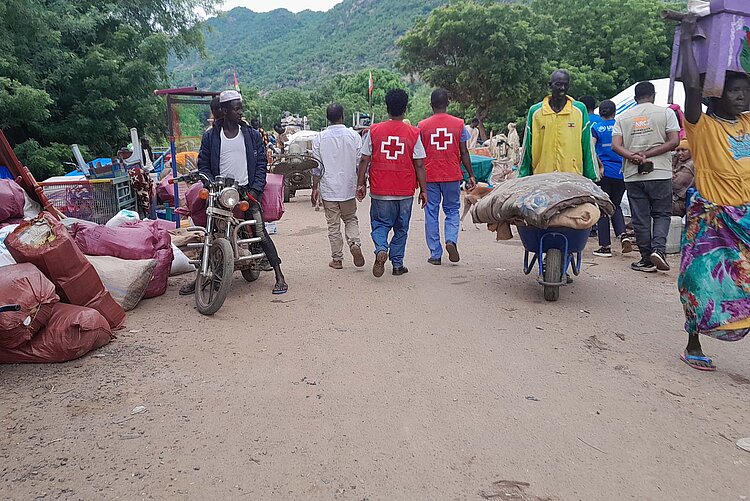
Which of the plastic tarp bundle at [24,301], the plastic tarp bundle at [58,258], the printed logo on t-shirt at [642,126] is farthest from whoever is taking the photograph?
the printed logo on t-shirt at [642,126]

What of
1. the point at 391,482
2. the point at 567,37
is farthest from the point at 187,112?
the point at 567,37

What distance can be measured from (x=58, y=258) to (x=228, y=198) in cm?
149

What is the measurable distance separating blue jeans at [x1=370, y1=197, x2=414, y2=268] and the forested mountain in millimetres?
76990

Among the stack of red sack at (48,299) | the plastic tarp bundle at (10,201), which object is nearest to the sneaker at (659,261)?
the stack of red sack at (48,299)

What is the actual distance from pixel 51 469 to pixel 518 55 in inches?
1000

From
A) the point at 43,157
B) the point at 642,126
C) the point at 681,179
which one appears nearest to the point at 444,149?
the point at 642,126

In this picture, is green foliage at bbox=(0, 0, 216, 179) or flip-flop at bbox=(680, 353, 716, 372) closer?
Result: flip-flop at bbox=(680, 353, 716, 372)

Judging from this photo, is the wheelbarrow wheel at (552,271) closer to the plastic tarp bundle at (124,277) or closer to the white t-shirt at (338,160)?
the white t-shirt at (338,160)

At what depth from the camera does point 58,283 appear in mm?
4031

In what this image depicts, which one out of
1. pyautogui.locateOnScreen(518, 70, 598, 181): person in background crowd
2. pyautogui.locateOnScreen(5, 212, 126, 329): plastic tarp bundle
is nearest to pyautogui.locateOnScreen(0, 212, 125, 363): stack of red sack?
pyautogui.locateOnScreen(5, 212, 126, 329): plastic tarp bundle

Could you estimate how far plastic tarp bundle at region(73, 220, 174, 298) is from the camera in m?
5.25

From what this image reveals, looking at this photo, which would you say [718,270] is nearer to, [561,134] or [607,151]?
[561,134]

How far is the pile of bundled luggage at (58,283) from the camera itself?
3.63 m

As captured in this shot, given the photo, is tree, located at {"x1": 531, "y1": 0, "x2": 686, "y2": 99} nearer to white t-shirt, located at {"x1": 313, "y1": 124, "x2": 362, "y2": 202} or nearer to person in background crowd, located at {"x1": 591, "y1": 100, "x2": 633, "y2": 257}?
person in background crowd, located at {"x1": 591, "y1": 100, "x2": 633, "y2": 257}
